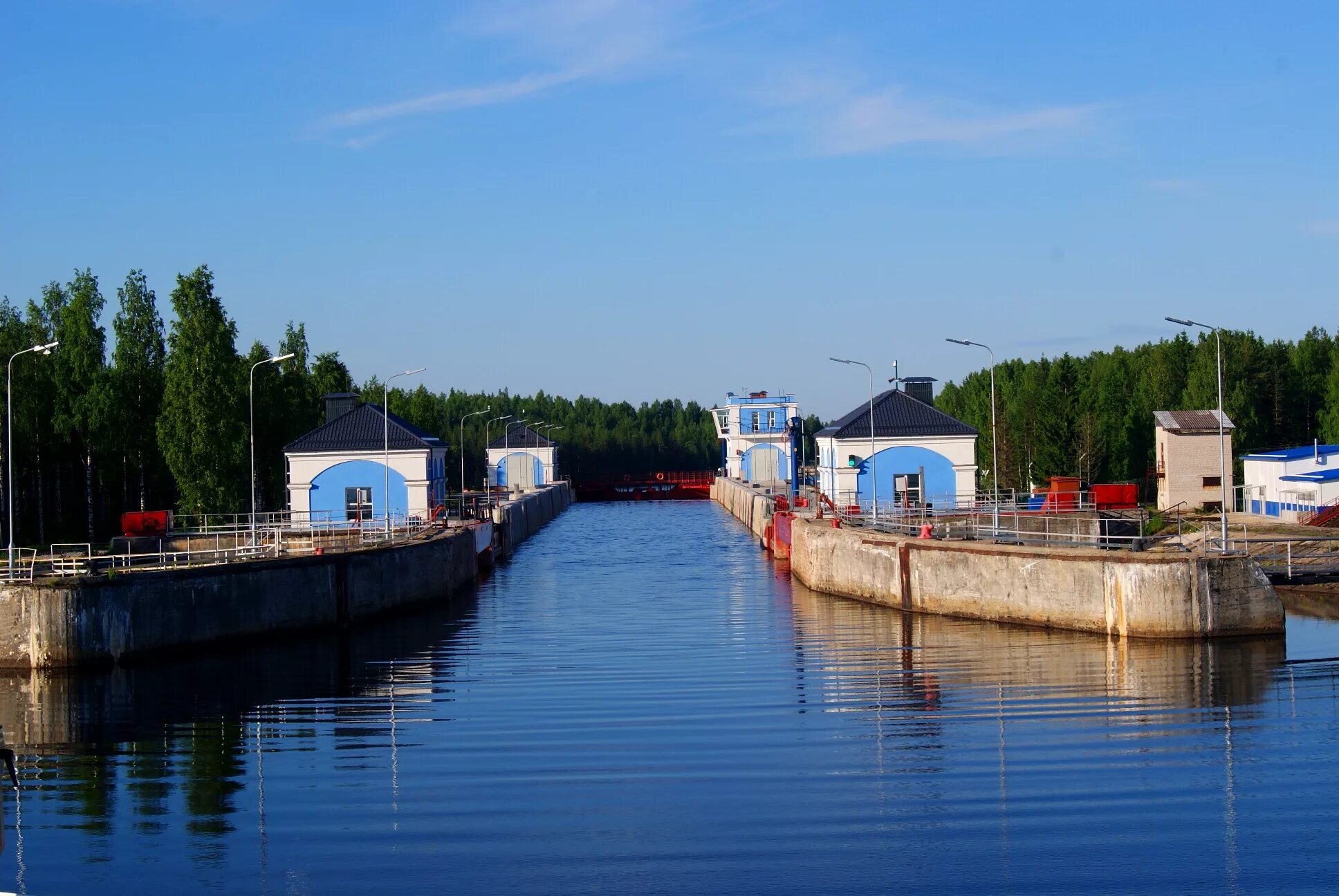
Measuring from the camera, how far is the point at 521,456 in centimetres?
11200

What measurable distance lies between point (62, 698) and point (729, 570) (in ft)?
96.7

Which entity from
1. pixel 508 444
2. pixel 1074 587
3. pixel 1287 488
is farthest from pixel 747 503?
pixel 1074 587

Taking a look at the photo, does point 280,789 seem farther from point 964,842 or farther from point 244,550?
point 244,550

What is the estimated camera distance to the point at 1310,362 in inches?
3344

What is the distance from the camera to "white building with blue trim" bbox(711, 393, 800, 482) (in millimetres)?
100250

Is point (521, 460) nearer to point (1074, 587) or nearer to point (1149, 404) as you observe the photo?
point (1149, 404)

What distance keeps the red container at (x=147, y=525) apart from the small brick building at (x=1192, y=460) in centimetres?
3861

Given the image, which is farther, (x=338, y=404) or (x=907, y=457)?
(x=338, y=404)

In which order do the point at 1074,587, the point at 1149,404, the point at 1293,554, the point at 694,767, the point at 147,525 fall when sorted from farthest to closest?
1. the point at 1149,404
2. the point at 147,525
3. the point at 1293,554
4. the point at 1074,587
5. the point at 694,767

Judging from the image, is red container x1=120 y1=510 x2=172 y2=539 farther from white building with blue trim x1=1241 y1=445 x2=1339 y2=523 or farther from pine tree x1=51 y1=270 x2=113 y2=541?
white building with blue trim x1=1241 y1=445 x2=1339 y2=523

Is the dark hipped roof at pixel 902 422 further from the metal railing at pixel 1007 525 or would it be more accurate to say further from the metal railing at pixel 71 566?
the metal railing at pixel 71 566

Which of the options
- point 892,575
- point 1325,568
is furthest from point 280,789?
point 1325,568

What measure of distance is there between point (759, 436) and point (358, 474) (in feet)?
188

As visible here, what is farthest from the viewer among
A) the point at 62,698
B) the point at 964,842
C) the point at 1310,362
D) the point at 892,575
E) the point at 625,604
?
the point at 1310,362
